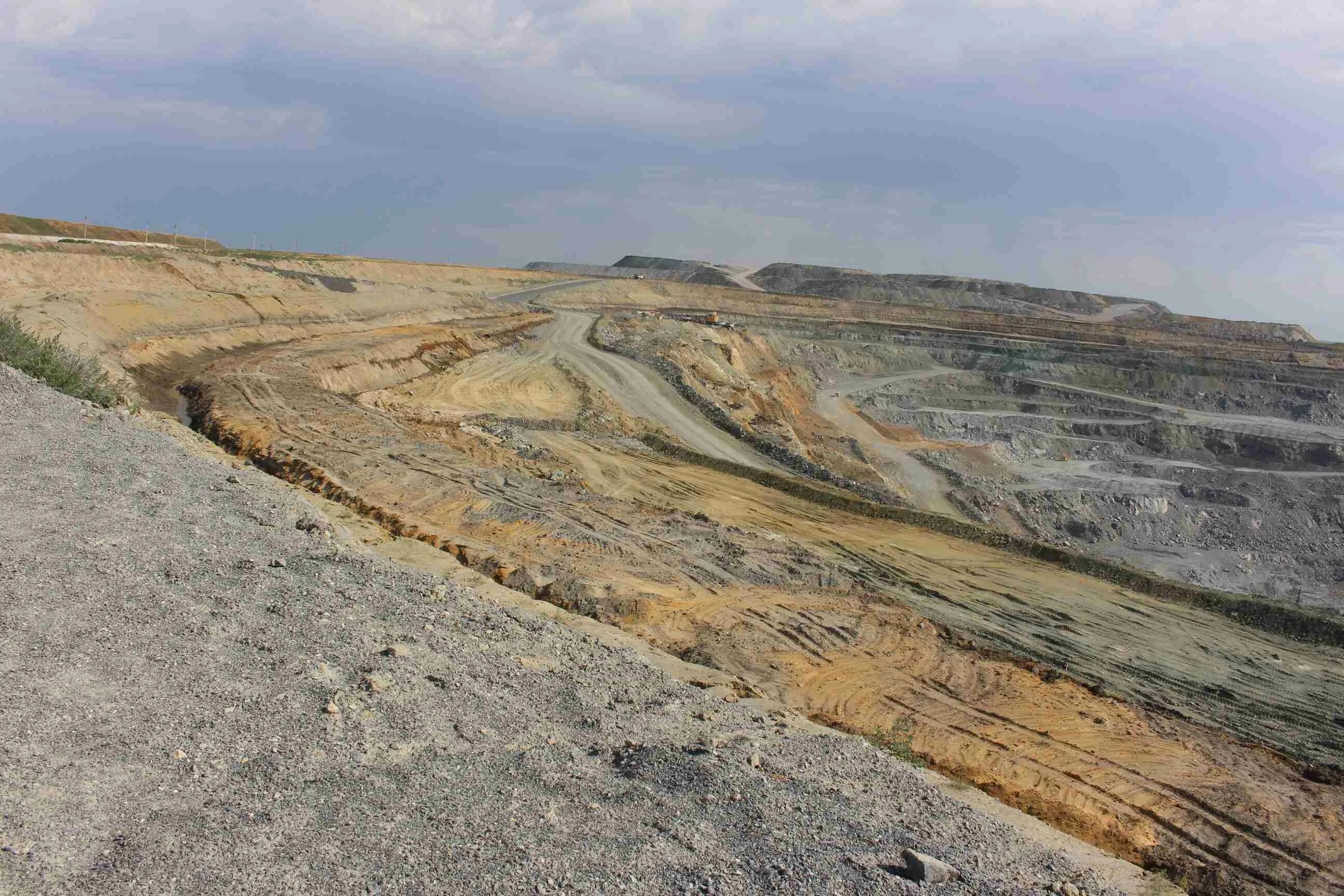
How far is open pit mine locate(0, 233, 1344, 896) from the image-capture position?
11.6 m

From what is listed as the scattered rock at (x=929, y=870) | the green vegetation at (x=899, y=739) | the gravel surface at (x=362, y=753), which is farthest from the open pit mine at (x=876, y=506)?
the scattered rock at (x=929, y=870)

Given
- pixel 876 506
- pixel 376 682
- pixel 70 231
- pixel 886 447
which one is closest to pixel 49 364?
pixel 376 682

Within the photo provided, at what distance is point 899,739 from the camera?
433 inches

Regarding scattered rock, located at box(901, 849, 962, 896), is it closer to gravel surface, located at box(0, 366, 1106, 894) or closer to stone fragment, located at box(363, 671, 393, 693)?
gravel surface, located at box(0, 366, 1106, 894)

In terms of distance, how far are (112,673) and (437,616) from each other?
350 centimetres

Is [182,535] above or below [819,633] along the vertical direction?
above

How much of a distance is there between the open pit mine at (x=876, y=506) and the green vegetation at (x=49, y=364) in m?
3.23

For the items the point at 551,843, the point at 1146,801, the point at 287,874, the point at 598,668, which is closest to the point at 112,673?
the point at 287,874

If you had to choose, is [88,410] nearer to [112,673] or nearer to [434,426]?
[112,673]

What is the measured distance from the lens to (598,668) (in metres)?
10.2

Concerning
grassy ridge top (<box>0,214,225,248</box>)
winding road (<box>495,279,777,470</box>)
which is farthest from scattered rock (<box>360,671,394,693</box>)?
grassy ridge top (<box>0,214,225,248</box>)

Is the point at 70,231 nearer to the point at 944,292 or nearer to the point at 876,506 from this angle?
the point at 876,506

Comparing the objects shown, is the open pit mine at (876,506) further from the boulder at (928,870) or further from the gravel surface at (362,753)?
the boulder at (928,870)

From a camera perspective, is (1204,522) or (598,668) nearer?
(598,668)
